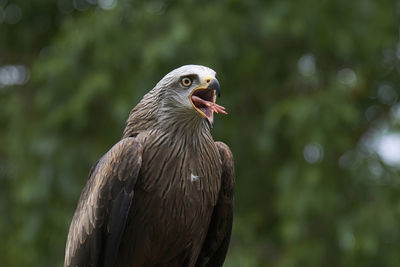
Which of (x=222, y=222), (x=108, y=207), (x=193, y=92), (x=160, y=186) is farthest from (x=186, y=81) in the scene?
(x=222, y=222)

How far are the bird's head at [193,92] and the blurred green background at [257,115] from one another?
14.0ft

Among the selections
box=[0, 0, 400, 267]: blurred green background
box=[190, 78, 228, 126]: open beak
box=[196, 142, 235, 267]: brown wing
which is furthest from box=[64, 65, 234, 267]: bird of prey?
box=[0, 0, 400, 267]: blurred green background

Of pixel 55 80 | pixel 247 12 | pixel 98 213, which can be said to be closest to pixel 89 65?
pixel 55 80

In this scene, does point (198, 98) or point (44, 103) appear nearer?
point (198, 98)

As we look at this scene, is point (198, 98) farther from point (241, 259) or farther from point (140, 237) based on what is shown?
point (241, 259)

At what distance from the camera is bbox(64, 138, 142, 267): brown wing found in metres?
4.25

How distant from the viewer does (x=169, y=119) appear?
4387 mm

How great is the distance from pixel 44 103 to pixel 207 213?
230 inches

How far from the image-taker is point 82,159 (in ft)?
32.1

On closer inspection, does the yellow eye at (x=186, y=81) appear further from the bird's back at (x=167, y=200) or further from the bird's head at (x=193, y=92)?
the bird's back at (x=167, y=200)

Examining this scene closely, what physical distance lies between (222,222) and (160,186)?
0.64 metres

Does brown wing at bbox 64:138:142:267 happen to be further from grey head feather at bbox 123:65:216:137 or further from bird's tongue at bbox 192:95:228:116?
bird's tongue at bbox 192:95:228:116

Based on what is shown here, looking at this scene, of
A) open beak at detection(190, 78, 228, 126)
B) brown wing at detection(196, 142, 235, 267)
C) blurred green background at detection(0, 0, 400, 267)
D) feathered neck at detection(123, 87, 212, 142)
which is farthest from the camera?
blurred green background at detection(0, 0, 400, 267)

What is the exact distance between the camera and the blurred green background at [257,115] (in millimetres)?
8984
